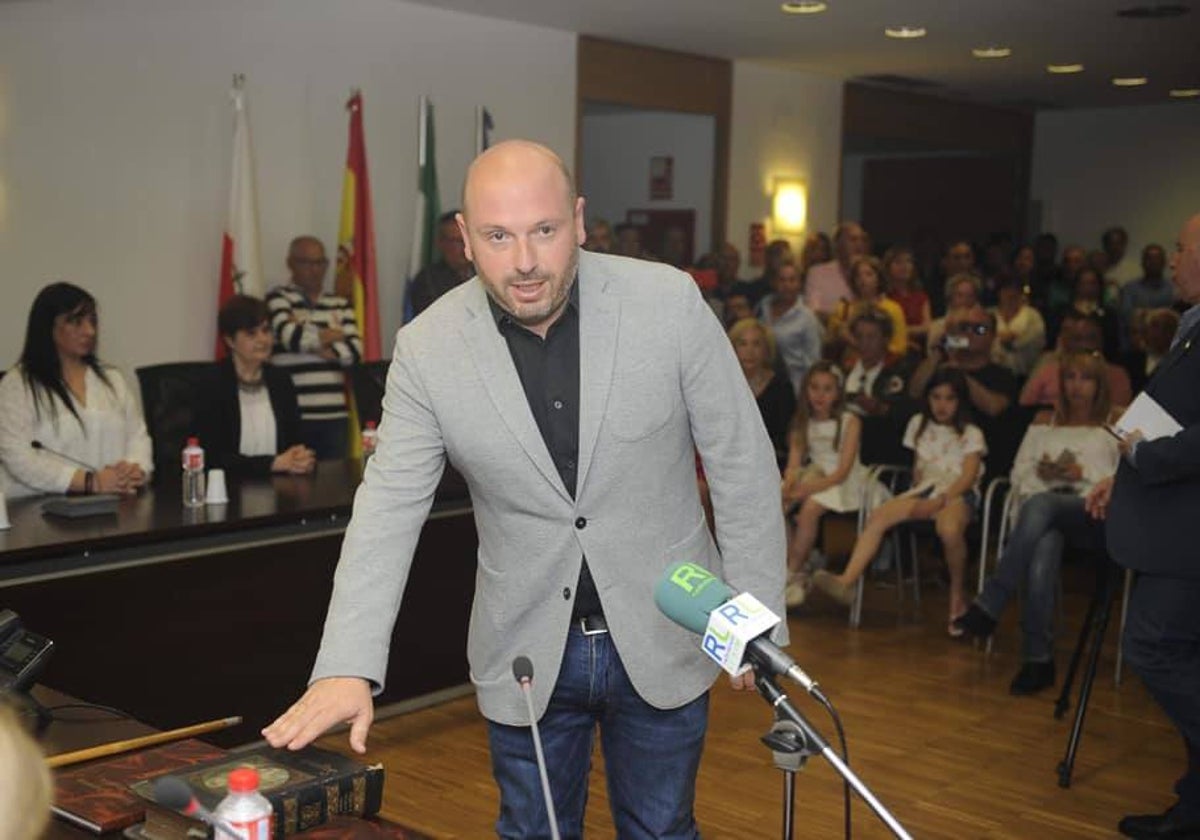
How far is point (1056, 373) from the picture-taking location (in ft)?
23.0

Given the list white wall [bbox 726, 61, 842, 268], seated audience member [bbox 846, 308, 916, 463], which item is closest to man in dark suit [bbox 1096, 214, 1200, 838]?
seated audience member [bbox 846, 308, 916, 463]

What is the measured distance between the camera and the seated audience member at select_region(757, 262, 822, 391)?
8.50m

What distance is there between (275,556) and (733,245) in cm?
649

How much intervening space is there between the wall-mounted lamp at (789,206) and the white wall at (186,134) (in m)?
3.10

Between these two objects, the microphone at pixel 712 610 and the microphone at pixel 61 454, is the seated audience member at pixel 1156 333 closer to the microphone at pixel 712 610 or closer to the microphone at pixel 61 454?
the microphone at pixel 61 454

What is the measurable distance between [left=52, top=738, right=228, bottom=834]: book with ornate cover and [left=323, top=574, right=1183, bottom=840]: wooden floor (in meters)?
1.78

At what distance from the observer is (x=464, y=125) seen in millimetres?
8266

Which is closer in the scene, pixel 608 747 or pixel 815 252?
pixel 608 747

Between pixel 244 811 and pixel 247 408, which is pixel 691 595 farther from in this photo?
pixel 247 408

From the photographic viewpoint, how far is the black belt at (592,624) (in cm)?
227

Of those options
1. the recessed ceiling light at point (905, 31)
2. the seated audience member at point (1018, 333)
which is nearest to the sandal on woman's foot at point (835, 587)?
the seated audience member at point (1018, 333)

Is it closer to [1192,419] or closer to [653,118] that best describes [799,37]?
[653,118]

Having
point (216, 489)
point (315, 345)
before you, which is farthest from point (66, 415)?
point (315, 345)

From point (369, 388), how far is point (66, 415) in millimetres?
1562
